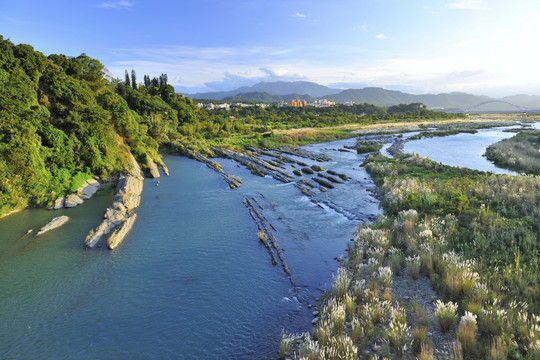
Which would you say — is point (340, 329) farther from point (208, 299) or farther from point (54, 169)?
point (54, 169)

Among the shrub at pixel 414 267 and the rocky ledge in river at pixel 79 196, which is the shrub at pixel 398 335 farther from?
the rocky ledge in river at pixel 79 196

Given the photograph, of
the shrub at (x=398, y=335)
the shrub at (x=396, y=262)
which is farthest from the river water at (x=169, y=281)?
the shrub at (x=398, y=335)

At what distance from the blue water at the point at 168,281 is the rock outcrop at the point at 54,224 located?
534mm

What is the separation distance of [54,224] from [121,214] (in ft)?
14.9

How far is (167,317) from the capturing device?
11219mm

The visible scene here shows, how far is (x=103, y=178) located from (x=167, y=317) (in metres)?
25.0

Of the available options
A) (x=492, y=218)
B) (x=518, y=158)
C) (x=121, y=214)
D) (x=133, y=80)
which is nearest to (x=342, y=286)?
(x=492, y=218)

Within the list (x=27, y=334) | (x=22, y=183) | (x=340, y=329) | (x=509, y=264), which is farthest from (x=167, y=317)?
(x=22, y=183)

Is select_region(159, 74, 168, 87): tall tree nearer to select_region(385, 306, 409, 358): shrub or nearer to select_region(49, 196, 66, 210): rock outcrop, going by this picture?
select_region(49, 196, 66, 210): rock outcrop

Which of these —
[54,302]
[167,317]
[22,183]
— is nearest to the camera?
[167,317]

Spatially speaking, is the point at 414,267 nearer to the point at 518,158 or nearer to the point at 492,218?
the point at 492,218

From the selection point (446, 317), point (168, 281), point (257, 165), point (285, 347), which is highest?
point (446, 317)

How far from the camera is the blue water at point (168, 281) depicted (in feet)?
32.7

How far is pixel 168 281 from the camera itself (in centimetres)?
1379
